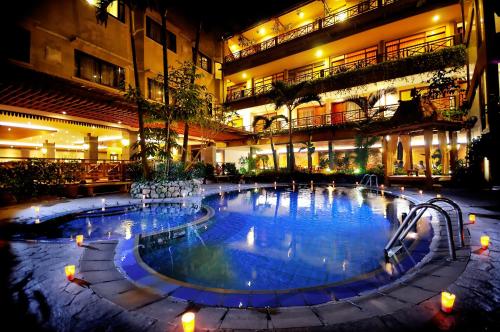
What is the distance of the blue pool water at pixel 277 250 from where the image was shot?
13.4ft

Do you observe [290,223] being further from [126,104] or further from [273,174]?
[273,174]

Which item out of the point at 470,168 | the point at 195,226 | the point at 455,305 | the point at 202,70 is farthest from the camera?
the point at 202,70

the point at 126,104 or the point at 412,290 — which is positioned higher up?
the point at 126,104

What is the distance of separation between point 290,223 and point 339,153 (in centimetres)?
2078

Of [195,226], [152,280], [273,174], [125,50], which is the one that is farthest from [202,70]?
[152,280]

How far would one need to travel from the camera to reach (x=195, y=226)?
22.8 ft

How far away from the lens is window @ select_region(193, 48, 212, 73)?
1027 inches

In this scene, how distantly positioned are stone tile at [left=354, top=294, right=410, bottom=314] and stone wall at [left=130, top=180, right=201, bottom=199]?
438 inches

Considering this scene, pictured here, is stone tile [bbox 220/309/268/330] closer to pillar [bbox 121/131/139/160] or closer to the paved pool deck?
the paved pool deck

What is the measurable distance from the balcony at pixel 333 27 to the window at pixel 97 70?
13.8 m

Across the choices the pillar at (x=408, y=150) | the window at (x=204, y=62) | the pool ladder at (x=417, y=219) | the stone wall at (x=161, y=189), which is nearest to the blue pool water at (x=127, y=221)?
the stone wall at (x=161, y=189)

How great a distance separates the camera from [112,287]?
10.6 ft

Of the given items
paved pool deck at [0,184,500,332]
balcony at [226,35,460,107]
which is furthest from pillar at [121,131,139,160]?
balcony at [226,35,460,107]

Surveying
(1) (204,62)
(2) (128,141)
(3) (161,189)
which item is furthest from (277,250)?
(1) (204,62)
